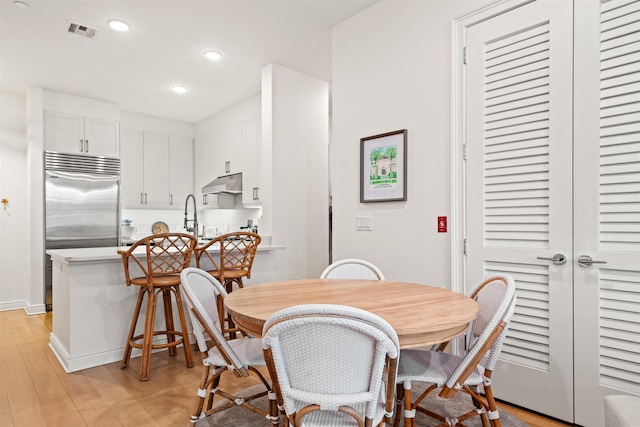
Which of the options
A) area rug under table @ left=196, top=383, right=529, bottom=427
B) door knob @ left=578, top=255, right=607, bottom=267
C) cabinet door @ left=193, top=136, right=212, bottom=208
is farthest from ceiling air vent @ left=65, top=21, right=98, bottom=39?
door knob @ left=578, top=255, right=607, bottom=267

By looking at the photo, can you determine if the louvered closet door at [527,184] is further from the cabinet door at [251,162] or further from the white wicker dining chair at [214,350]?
the cabinet door at [251,162]

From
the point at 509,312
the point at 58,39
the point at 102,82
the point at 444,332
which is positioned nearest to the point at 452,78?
the point at 509,312

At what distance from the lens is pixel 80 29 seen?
327 cm

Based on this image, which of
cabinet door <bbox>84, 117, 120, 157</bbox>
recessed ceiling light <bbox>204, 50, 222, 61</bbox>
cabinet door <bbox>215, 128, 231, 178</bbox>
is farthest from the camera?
cabinet door <bbox>215, 128, 231, 178</bbox>

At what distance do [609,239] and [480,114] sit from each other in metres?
0.99

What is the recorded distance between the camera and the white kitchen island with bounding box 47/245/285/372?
109 inches

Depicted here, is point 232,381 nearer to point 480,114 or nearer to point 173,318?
point 173,318

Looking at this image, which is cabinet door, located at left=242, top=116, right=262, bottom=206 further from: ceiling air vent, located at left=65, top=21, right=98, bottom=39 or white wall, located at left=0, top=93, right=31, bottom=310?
white wall, located at left=0, top=93, right=31, bottom=310

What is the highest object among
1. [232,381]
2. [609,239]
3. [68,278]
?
[609,239]

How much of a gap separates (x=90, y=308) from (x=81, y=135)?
3075 millimetres

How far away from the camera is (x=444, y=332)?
1273mm

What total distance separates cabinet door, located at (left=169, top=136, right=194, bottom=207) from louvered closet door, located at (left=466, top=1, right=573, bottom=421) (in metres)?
4.97

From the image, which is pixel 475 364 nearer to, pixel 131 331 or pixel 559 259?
pixel 559 259

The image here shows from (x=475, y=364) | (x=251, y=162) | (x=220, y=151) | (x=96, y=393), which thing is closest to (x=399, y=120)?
(x=475, y=364)
